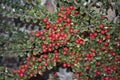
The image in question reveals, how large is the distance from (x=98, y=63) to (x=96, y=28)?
1.52 ft

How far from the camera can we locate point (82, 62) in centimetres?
277

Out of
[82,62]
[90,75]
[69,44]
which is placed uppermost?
[69,44]

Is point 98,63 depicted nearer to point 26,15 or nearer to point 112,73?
point 112,73

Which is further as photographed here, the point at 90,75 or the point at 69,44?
the point at 90,75

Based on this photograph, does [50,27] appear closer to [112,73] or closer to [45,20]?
[45,20]

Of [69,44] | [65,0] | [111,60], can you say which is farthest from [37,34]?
[111,60]

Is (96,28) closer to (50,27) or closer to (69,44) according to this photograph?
(69,44)

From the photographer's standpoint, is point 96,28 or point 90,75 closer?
point 96,28

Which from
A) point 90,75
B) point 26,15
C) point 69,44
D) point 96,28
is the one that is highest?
point 26,15

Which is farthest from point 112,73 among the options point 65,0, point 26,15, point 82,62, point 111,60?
point 26,15

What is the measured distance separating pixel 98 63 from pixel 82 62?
0.68ft

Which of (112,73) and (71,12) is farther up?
(71,12)

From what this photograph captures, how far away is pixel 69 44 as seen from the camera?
2607 mm

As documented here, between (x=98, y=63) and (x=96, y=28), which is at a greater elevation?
(x=96, y=28)
